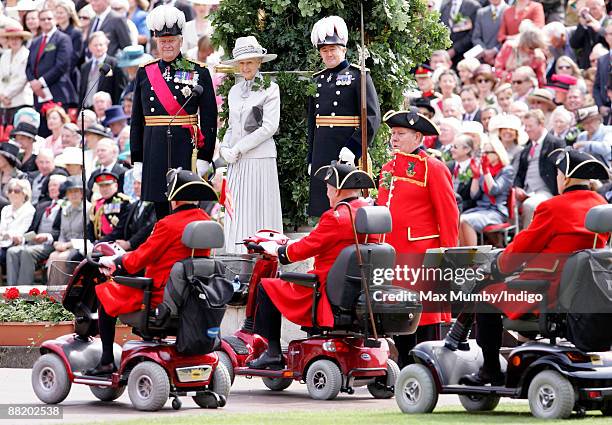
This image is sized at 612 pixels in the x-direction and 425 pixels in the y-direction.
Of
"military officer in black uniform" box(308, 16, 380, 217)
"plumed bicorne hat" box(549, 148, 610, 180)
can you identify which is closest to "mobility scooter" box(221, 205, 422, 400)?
"plumed bicorne hat" box(549, 148, 610, 180)

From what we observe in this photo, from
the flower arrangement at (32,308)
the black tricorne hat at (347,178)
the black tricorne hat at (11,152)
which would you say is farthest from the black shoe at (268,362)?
the black tricorne hat at (11,152)

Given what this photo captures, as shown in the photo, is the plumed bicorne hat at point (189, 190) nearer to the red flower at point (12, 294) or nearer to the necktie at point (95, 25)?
the red flower at point (12, 294)

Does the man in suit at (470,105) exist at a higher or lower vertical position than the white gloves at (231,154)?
higher

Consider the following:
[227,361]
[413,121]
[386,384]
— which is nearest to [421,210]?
[413,121]

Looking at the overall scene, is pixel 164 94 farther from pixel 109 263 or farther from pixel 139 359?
pixel 139 359

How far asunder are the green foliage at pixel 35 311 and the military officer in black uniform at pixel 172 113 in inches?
47.1

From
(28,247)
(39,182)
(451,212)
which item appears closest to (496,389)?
(451,212)

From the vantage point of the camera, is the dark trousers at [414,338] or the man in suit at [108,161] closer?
the dark trousers at [414,338]

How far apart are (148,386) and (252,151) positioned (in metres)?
3.65

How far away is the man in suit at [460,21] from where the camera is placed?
2330cm

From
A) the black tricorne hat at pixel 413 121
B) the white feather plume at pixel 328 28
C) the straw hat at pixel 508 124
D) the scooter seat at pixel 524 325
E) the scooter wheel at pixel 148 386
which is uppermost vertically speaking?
the white feather plume at pixel 328 28

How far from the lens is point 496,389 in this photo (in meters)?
11.6

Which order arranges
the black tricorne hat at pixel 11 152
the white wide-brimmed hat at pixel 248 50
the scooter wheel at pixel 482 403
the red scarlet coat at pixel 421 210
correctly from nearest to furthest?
1. the scooter wheel at pixel 482 403
2. the red scarlet coat at pixel 421 210
3. the white wide-brimmed hat at pixel 248 50
4. the black tricorne hat at pixel 11 152

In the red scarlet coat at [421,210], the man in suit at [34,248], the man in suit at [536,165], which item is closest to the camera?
the red scarlet coat at [421,210]
